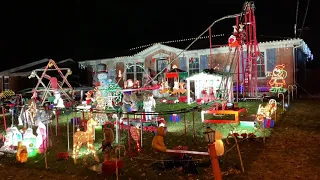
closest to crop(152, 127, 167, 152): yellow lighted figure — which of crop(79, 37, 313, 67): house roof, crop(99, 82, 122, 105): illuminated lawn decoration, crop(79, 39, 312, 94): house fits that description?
crop(99, 82, 122, 105): illuminated lawn decoration

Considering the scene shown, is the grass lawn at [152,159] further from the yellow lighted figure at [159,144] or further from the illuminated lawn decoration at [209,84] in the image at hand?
the illuminated lawn decoration at [209,84]

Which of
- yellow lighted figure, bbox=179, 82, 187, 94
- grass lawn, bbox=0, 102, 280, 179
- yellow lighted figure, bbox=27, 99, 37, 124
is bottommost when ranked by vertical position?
grass lawn, bbox=0, 102, 280, 179

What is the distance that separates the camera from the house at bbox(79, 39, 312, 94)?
21500 mm

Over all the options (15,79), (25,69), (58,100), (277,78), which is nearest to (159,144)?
(58,100)

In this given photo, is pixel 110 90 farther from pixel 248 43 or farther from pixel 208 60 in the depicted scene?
pixel 208 60

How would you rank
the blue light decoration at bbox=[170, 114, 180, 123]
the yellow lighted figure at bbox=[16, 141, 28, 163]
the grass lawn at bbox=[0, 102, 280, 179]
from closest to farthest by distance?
1. the grass lawn at bbox=[0, 102, 280, 179]
2. the yellow lighted figure at bbox=[16, 141, 28, 163]
3. the blue light decoration at bbox=[170, 114, 180, 123]

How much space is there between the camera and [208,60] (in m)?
24.9

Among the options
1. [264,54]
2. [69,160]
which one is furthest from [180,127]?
[264,54]

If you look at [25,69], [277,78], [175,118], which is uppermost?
[25,69]

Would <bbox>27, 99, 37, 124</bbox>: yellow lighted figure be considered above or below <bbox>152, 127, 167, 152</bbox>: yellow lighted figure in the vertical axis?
above

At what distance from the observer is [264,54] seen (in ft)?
73.5

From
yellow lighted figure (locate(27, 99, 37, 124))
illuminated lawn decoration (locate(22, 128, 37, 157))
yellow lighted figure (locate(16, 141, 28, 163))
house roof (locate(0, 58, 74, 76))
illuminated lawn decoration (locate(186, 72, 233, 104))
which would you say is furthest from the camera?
house roof (locate(0, 58, 74, 76))

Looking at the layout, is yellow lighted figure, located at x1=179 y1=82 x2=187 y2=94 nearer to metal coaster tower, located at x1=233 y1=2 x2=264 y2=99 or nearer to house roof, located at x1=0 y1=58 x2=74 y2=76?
metal coaster tower, located at x1=233 y1=2 x2=264 y2=99

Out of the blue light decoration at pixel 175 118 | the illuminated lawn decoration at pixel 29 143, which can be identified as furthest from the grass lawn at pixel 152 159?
the blue light decoration at pixel 175 118
